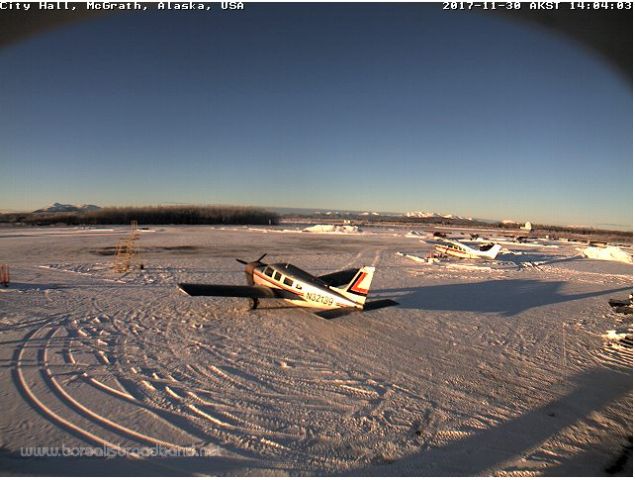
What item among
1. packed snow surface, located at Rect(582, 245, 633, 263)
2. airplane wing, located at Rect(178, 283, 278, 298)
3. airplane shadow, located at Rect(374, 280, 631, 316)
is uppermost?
airplane wing, located at Rect(178, 283, 278, 298)

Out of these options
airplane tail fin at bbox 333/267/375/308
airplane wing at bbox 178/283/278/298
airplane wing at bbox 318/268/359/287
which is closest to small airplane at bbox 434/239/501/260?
airplane wing at bbox 318/268/359/287

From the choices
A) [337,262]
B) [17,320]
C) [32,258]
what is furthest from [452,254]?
[32,258]

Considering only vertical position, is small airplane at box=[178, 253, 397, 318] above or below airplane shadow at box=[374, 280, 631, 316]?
above

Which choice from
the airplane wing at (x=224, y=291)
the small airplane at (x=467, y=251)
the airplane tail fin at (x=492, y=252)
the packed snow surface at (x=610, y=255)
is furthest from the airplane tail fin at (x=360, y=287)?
the packed snow surface at (x=610, y=255)

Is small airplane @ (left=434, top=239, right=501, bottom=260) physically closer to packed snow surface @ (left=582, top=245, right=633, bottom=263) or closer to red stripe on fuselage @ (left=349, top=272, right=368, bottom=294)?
packed snow surface @ (left=582, top=245, right=633, bottom=263)

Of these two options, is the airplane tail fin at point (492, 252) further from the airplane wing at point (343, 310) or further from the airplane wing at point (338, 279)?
the airplane wing at point (343, 310)

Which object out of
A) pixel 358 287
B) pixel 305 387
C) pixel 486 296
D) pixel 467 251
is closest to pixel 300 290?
pixel 358 287
